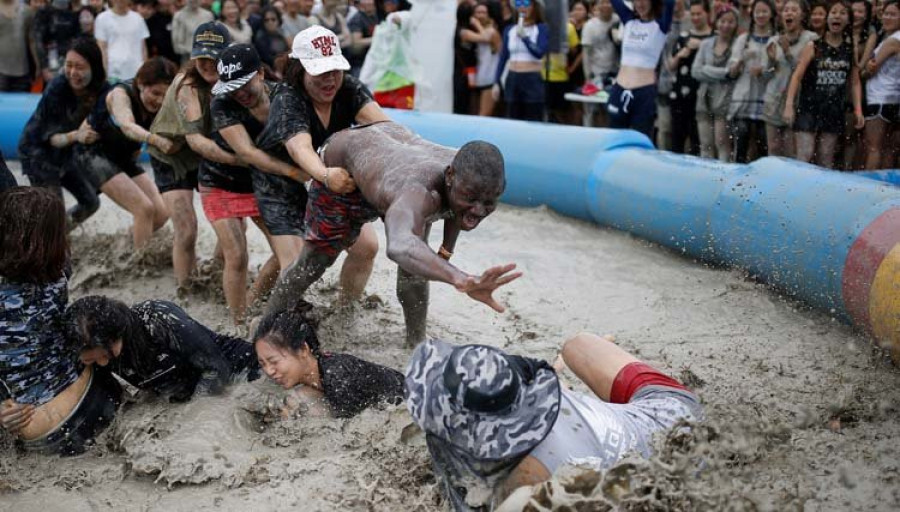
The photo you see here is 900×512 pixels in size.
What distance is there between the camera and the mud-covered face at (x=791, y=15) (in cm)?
728

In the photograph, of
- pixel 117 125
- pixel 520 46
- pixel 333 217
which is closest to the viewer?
pixel 333 217

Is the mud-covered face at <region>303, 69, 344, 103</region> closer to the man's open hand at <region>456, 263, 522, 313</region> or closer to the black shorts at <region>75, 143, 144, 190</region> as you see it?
the man's open hand at <region>456, 263, 522, 313</region>

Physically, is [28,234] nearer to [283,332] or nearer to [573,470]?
[283,332]

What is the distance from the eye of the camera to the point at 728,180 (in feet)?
19.8

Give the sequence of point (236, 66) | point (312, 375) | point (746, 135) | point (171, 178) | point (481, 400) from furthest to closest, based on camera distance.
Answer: point (746, 135) → point (171, 178) → point (236, 66) → point (312, 375) → point (481, 400)

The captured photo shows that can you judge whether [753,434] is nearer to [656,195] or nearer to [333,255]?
[333,255]

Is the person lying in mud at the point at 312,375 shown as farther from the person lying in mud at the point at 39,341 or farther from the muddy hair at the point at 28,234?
the muddy hair at the point at 28,234

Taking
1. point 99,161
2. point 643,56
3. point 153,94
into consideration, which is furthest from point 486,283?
point 643,56

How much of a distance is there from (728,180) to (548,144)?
201 cm

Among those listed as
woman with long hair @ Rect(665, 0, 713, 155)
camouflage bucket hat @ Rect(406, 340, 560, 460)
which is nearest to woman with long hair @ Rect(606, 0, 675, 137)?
woman with long hair @ Rect(665, 0, 713, 155)

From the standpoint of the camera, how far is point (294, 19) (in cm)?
1027

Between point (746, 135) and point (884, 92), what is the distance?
1.08 meters

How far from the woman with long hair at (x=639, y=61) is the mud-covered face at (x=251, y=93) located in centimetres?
416

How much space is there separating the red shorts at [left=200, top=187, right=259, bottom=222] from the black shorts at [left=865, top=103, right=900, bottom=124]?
463 centimetres
